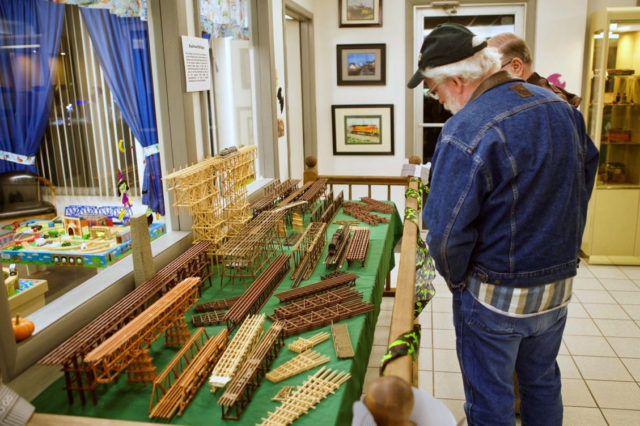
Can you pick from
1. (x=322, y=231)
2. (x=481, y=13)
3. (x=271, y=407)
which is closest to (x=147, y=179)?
(x=322, y=231)

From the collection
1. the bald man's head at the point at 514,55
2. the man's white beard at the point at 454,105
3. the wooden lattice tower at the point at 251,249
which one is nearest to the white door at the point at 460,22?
the bald man's head at the point at 514,55

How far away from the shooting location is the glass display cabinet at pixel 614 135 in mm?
5465

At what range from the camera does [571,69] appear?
20.0ft

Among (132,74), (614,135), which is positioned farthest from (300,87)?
(132,74)

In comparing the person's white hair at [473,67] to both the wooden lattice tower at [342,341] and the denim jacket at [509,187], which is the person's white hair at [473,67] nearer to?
the denim jacket at [509,187]

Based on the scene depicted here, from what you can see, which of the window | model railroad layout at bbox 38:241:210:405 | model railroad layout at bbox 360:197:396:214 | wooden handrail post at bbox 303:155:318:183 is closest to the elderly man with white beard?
model railroad layout at bbox 38:241:210:405

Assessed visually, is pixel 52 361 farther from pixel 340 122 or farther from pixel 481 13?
pixel 481 13

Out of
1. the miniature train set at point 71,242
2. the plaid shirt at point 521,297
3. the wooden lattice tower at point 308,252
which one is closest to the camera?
the plaid shirt at point 521,297

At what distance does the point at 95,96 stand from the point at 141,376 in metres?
1.55

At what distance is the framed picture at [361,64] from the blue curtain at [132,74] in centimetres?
391

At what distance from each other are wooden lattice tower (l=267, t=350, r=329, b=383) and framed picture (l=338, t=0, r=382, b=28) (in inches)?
208

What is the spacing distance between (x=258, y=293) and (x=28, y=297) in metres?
0.94

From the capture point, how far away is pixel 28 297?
2109mm

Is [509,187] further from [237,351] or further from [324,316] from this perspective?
[237,351]
